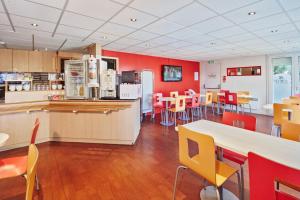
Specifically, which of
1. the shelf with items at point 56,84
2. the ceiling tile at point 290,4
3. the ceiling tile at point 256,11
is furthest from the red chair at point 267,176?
the shelf with items at point 56,84

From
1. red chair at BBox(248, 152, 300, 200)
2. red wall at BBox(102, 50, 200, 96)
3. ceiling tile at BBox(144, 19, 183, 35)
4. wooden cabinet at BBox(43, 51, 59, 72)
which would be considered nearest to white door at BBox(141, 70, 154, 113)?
red wall at BBox(102, 50, 200, 96)

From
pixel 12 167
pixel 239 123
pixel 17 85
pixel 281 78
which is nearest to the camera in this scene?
pixel 12 167

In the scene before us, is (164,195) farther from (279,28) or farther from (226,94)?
(226,94)

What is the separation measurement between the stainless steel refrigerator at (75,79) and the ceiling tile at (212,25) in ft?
8.70

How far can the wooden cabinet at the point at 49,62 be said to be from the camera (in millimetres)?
5598

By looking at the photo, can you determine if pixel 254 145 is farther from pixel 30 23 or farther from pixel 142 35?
pixel 30 23

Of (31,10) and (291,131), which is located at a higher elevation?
(31,10)

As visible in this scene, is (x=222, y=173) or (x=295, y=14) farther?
(x=295, y=14)

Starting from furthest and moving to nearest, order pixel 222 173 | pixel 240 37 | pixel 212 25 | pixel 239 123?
pixel 240 37 < pixel 212 25 < pixel 239 123 < pixel 222 173

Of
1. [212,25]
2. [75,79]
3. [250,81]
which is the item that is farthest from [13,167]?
[250,81]

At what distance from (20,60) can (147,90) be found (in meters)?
4.13

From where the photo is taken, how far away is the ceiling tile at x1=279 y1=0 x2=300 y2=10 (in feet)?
7.68

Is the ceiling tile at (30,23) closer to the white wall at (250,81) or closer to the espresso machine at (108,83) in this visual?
the espresso machine at (108,83)

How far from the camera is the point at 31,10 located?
8.45ft
